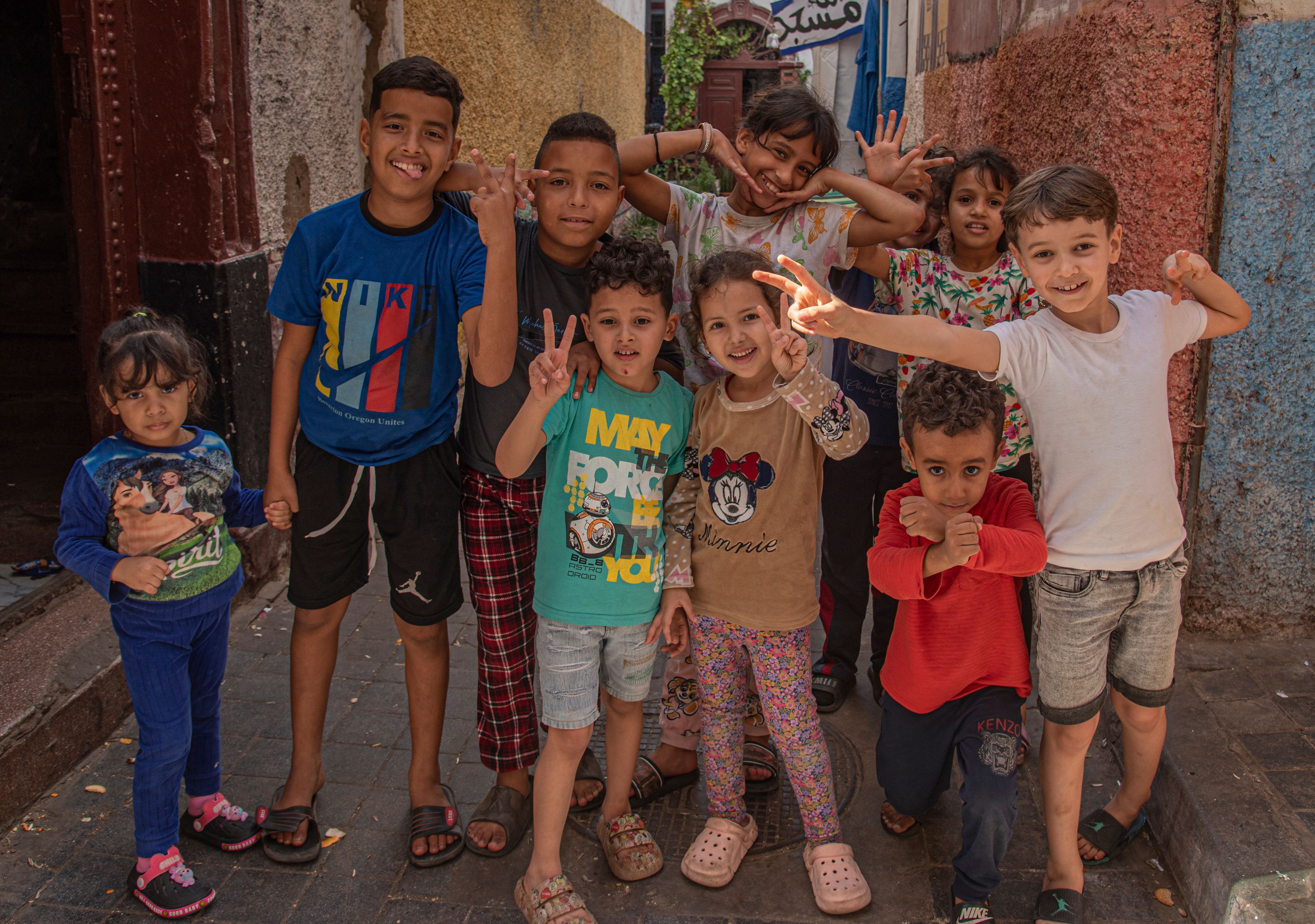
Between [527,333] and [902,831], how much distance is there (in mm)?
1711

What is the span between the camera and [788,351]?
2.31 metres

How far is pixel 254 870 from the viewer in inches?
105

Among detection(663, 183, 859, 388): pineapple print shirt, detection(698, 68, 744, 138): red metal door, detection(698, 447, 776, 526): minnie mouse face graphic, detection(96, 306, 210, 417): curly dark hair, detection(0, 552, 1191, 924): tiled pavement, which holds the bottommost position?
detection(0, 552, 1191, 924): tiled pavement

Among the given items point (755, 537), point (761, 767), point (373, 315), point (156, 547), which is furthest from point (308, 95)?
point (761, 767)

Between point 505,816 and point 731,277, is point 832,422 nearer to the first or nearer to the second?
point 731,277

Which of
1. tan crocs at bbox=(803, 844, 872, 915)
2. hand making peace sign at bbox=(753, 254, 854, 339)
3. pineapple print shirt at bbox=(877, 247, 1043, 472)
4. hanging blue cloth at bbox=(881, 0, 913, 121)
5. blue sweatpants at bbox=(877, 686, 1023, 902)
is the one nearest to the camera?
hand making peace sign at bbox=(753, 254, 854, 339)

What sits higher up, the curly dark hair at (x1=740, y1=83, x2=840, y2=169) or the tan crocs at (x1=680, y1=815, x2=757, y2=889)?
the curly dark hair at (x1=740, y1=83, x2=840, y2=169)

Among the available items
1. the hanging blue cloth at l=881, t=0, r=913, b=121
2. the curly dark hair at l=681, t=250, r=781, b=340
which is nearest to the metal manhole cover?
the curly dark hair at l=681, t=250, r=781, b=340

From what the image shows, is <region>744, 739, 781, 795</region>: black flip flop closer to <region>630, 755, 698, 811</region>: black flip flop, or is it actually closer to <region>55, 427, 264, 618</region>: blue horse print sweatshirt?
<region>630, 755, 698, 811</region>: black flip flop

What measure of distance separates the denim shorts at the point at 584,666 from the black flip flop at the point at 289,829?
801 mm

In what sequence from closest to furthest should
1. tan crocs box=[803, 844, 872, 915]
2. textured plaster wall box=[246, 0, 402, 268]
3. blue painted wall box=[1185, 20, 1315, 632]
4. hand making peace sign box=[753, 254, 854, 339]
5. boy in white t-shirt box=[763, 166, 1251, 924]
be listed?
hand making peace sign box=[753, 254, 854, 339] < boy in white t-shirt box=[763, 166, 1251, 924] < tan crocs box=[803, 844, 872, 915] < blue painted wall box=[1185, 20, 1315, 632] < textured plaster wall box=[246, 0, 402, 268]

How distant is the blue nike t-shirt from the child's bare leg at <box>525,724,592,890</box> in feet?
2.81

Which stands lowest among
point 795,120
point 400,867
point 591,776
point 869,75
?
point 400,867

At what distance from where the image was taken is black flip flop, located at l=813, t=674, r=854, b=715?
342 centimetres
